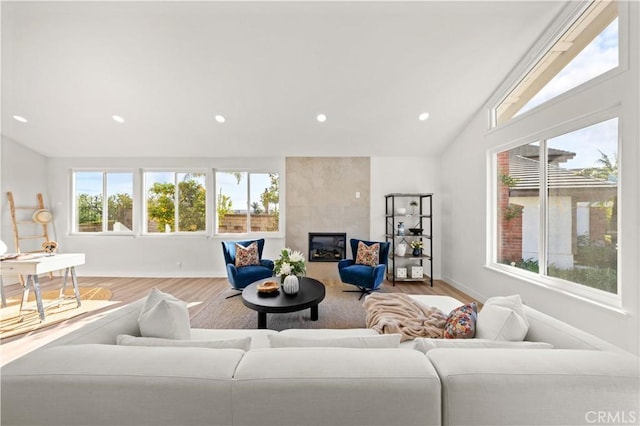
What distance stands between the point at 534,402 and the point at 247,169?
17.2 feet

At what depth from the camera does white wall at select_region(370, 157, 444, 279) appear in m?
5.37

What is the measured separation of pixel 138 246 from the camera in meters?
5.28

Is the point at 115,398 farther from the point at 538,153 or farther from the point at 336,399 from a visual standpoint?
the point at 538,153

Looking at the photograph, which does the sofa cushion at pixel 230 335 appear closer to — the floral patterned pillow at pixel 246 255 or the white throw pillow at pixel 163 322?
the white throw pillow at pixel 163 322

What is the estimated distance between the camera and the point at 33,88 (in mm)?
3721

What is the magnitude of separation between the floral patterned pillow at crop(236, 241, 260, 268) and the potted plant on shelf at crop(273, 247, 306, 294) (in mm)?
1337

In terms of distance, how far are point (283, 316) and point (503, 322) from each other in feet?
7.83

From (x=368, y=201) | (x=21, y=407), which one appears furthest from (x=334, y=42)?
(x=21, y=407)

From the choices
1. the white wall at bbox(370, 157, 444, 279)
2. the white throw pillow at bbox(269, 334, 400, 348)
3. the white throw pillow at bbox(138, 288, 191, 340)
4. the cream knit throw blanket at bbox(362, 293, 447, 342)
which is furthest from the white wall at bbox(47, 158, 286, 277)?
the white throw pillow at bbox(269, 334, 400, 348)

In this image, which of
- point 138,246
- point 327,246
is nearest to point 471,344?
point 327,246

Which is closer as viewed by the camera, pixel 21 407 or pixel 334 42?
pixel 21 407

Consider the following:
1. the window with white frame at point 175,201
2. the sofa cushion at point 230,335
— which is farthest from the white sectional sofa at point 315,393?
the window with white frame at point 175,201

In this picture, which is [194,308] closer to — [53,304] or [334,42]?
[53,304]

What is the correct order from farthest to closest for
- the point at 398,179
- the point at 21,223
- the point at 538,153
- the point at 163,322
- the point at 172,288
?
the point at 398,179 → the point at 21,223 → the point at 172,288 → the point at 538,153 → the point at 163,322
